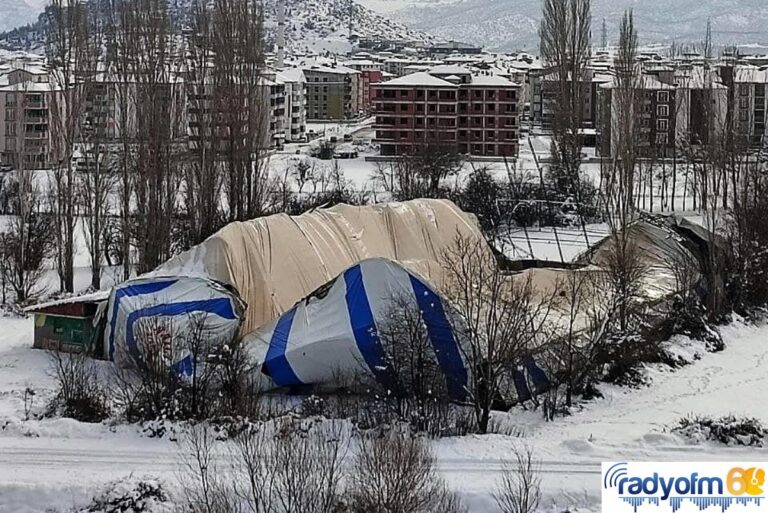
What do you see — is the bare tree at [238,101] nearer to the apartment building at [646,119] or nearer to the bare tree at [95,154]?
the bare tree at [95,154]

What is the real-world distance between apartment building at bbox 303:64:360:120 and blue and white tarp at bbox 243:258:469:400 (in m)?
46.2

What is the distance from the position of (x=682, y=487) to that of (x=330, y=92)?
51.0m

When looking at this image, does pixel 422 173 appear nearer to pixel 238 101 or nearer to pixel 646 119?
pixel 646 119

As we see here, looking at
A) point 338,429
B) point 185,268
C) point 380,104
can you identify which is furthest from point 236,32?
point 380,104

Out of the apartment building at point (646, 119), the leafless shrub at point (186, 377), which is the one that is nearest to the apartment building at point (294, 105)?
the apartment building at point (646, 119)

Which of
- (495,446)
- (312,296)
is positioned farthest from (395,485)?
(312,296)

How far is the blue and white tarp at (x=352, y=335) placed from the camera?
389 inches

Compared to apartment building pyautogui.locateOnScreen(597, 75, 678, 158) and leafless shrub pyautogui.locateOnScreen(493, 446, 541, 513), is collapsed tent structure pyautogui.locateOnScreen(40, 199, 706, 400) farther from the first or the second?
apartment building pyautogui.locateOnScreen(597, 75, 678, 158)

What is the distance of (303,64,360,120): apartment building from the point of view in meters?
55.7

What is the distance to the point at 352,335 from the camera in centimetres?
1017

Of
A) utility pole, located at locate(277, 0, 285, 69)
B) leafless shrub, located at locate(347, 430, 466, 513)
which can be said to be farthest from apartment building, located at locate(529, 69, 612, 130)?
leafless shrub, located at locate(347, 430, 466, 513)

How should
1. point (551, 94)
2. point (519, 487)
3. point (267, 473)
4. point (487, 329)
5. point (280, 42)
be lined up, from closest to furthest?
point (267, 473)
point (519, 487)
point (487, 329)
point (551, 94)
point (280, 42)

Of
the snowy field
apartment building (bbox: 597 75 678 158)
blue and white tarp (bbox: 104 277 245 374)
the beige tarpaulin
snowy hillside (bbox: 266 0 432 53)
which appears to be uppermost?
snowy hillside (bbox: 266 0 432 53)

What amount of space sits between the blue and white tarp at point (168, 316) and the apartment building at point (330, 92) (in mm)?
45243
